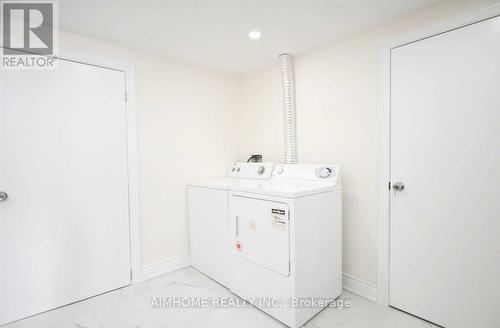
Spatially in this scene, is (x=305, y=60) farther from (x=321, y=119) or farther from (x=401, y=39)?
(x=401, y=39)

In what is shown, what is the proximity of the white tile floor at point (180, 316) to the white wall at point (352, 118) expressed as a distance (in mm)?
325

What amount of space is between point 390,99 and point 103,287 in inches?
114

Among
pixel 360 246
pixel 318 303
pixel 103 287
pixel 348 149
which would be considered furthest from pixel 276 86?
pixel 103 287

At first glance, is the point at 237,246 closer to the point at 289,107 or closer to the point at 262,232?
the point at 262,232

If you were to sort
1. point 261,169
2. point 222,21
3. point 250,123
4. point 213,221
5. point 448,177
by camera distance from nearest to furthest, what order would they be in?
point 448,177, point 222,21, point 213,221, point 261,169, point 250,123

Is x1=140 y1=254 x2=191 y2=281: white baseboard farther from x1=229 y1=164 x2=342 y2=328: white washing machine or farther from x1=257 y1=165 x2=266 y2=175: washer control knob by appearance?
x1=257 y1=165 x2=266 y2=175: washer control knob

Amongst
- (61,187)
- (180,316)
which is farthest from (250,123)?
(180,316)

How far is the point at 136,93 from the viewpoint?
7.59ft

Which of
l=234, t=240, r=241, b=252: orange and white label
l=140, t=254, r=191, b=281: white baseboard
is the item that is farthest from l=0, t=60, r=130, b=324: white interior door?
l=234, t=240, r=241, b=252: orange and white label

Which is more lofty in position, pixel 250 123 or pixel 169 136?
pixel 250 123

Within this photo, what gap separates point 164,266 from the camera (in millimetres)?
2496

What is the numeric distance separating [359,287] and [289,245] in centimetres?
95

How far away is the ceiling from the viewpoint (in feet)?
5.39

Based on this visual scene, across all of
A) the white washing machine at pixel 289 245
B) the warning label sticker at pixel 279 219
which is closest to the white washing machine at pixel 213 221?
the white washing machine at pixel 289 245
